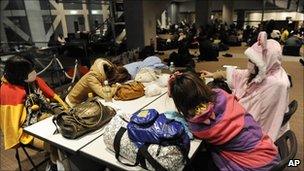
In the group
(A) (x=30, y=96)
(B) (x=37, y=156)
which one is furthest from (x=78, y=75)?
(A) (x=30, y=96)

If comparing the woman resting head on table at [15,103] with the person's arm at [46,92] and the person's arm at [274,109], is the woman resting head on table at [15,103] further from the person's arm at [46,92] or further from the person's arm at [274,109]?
the person's arm at [274,109]

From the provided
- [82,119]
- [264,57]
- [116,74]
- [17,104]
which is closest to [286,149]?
[264,57]

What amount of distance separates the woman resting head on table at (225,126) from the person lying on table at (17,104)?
53.0 inches

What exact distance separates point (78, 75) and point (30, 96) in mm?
2227

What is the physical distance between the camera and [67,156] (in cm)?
176

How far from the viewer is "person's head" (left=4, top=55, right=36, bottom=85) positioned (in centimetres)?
203

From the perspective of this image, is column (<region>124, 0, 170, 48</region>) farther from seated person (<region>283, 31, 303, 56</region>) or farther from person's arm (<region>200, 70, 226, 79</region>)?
person's arm (<region>200, 70, 226, 79</region>)

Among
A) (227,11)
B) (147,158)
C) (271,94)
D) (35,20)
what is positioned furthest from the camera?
(227,11)

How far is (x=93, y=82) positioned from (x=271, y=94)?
1.56 metres

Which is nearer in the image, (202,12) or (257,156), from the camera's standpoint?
(257,156)

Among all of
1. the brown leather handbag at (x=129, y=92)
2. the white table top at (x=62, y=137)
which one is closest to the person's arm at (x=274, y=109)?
the white table top at (x=62, y=137)

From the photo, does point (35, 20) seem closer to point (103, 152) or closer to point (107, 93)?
point (107, 93)

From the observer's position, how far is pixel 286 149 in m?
1.46

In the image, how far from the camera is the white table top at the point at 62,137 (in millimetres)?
1583
